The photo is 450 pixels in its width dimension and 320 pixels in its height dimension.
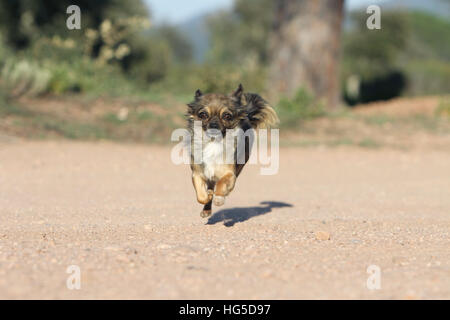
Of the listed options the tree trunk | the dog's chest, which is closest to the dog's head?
the dog's chest

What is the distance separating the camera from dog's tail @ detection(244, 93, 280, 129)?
7234mm

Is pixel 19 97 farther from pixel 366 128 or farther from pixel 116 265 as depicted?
pixel 116 265

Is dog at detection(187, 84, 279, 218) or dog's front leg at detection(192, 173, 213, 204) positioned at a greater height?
dog at detection(187, 84, 279, 218)

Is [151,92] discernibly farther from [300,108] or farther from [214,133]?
[214,133]

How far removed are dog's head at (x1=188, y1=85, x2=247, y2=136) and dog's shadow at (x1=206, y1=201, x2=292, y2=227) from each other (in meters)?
1.11

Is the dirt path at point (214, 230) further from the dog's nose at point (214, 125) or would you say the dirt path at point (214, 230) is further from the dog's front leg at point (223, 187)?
the dog's nose at point (214, 125)

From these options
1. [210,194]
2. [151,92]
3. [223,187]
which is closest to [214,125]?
[223,187]

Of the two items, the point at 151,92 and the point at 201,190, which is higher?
the point at 151,92

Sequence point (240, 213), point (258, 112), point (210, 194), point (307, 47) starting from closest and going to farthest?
point (210, 194), point (258, 112), point (240, 213), point (307, 47)

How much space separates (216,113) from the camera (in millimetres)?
6430

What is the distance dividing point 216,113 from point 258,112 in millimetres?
1024

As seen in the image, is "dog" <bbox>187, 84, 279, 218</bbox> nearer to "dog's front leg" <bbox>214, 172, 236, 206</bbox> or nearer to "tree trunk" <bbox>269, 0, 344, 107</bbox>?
"dog's front leg" <bbox>214, 172, 236, 206</bbox>

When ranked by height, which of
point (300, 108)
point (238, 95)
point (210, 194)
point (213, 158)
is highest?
point (300, 108)

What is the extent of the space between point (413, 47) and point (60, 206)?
228 ft
